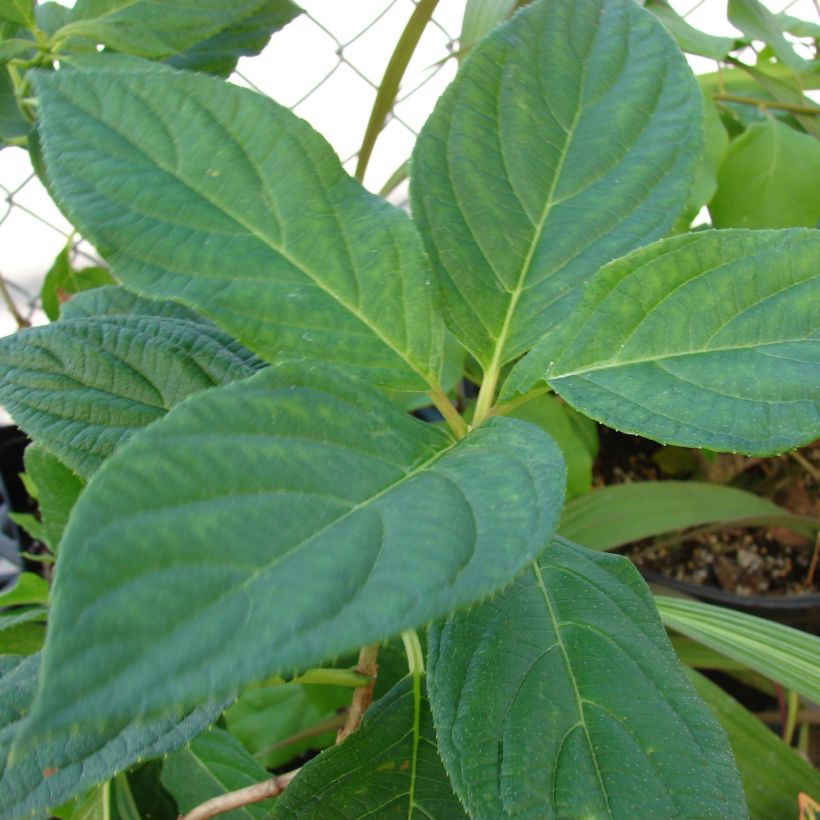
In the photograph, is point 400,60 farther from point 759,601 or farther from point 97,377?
point 759,601

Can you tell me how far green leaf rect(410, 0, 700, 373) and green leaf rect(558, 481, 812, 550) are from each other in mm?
553

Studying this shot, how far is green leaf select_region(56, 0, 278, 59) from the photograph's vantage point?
Answer: 525mm

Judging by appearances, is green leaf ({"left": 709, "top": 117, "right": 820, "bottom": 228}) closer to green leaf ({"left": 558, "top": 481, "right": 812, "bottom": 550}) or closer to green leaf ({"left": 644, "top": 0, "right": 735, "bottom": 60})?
green leaf ({"left": 644, "top": 0, "right": 735, "bottom": 60})

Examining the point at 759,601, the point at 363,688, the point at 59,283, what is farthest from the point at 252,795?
the point at 759,601

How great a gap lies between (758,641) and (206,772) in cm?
38

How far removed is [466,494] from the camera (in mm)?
241

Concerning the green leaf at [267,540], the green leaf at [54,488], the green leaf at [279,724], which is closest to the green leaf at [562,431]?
the green leaf at [279,724]

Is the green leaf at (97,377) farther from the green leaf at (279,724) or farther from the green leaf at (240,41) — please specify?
the green leaf at (279,724)

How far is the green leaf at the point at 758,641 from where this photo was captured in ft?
1.65

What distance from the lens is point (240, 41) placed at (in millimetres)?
641

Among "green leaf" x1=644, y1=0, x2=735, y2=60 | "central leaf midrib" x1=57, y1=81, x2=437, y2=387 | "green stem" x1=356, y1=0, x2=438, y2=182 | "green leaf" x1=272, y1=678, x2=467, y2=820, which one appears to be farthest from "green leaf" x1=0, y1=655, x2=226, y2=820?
"green leaf" x1=644, y1=0, x2=735, y2=60

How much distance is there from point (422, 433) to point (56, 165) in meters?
0.17

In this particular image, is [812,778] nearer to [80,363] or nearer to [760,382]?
[760,382]

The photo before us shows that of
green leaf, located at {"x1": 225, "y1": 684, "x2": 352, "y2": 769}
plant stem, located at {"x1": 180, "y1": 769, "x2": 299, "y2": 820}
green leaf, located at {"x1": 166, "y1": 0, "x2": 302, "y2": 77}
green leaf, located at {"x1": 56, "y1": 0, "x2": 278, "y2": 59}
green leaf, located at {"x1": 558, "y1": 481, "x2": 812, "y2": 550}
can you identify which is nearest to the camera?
plant stem, located at {"x1": 180, "y1": 769, "x2": 299, "y2": 820}
